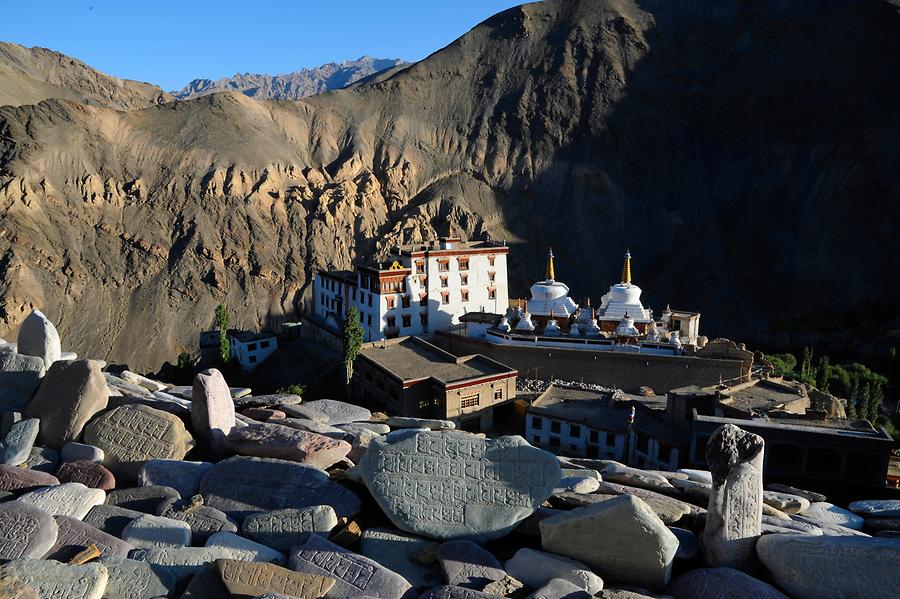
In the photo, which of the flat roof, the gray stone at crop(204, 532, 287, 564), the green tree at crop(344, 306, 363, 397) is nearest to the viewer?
the gray stone at crop(204, 532, 287, 564)

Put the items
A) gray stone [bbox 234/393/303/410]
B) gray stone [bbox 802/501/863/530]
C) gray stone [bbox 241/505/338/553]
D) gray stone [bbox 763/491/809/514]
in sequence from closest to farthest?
1. gray stone [bbox 241/505/338/553]
2. gray stone [bbox 802/501/863/530]
3. gray stone [bbox 763/491/809/514]
4. gray stone [bbox 234/393/303/410]

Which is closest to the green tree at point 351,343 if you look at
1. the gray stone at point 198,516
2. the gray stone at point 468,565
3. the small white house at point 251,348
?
the small white house at point 251,348

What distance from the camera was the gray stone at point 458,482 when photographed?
7.60 m

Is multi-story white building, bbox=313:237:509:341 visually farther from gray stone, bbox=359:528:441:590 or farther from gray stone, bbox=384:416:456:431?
gray stone, bbox=359:528:441:590

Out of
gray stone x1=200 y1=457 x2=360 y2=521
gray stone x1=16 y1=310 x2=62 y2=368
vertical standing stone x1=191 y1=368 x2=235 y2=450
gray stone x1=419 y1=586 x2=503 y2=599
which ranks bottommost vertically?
gray stone x1=419 y1=586 x2=503 y2=599

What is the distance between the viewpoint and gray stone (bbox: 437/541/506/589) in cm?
682

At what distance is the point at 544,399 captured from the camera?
2911 centimetres

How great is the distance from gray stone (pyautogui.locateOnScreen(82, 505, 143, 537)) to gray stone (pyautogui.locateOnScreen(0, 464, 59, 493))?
35.5 inches

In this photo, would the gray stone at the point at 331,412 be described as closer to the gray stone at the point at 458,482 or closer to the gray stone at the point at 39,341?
the gray stone at the point at 39,341

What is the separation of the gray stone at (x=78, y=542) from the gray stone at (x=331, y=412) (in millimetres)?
5324

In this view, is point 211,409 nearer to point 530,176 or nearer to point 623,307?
point 623,307

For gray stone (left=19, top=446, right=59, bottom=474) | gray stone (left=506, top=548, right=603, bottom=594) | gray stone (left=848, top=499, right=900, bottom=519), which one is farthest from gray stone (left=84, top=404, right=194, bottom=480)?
gray stone (left=848, top=499, right=900, bottom=519)

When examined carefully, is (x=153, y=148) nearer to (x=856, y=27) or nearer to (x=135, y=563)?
(x=135, y=563)

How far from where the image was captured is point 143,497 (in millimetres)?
8172
